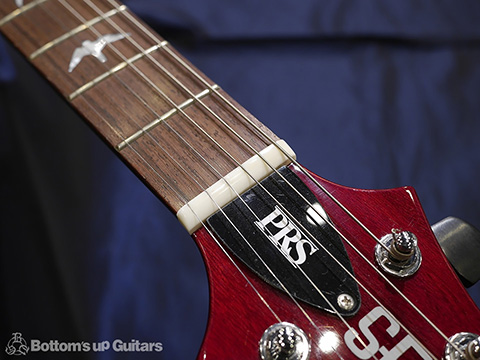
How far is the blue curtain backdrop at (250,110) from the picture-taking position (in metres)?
0.80

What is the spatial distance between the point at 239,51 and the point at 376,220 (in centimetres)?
62

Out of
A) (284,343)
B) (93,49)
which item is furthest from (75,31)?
(284,343)

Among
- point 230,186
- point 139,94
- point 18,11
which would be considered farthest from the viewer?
point 18,11

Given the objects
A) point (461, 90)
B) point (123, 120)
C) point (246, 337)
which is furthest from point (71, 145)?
point (461, 90)

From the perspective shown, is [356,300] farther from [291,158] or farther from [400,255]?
[291,158]

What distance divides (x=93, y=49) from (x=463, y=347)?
0.58m

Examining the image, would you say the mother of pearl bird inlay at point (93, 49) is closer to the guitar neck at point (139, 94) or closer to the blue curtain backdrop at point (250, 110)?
the guitar neck at point (139, 94)

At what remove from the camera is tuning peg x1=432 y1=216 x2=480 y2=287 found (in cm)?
49

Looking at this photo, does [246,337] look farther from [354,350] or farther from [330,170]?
[330,170]

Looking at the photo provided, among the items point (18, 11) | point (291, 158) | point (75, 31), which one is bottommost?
point (291, 158)

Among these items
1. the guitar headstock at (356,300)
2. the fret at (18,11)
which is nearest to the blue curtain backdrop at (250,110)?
the fret at (18,11)

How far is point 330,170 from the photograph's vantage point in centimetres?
89

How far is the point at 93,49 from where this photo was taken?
69cm

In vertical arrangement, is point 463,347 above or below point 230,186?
below
